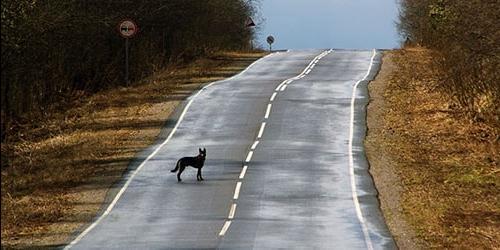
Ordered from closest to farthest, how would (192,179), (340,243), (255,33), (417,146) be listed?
(340,243) < (192,179) < (417,146) < (255,33)

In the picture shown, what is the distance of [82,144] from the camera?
29578 millimetres

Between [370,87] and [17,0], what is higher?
[17,0]

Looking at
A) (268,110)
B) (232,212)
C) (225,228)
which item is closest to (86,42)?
(268,110)

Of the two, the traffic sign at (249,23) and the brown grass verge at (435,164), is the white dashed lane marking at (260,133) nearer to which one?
the brown grass verge at (435,164)

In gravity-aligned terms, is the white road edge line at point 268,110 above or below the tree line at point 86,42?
below

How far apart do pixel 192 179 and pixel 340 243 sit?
7937 millimetres

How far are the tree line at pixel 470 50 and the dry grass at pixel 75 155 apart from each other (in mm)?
10695

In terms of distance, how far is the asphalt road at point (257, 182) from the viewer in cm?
1766

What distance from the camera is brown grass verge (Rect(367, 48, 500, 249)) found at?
1870 cm

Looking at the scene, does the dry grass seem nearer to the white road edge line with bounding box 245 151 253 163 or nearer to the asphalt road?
the asphalt road

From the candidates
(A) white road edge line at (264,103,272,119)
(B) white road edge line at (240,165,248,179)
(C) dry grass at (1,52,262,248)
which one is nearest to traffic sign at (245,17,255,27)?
(C) dry grass at (1,52,262,248)

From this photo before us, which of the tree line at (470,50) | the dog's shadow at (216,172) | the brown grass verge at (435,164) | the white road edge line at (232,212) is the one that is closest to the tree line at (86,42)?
the dog's shadow at (216,172)

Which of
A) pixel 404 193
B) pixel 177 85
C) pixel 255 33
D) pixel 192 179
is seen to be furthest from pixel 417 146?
pixel 255 33

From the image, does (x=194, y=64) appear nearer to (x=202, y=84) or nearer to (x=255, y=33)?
(x=202, y=84)
